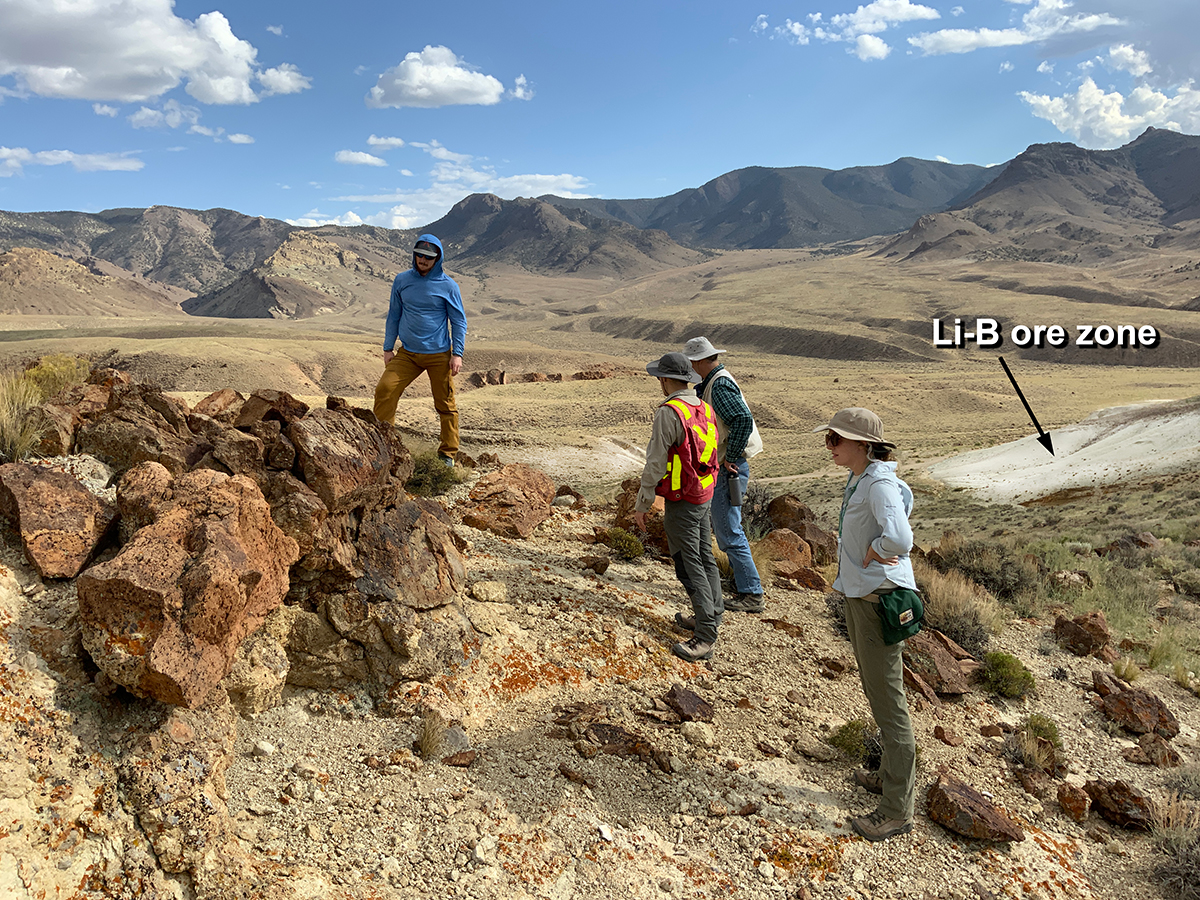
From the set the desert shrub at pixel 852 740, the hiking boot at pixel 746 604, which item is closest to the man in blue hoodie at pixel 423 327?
the hiking boot at pixel 746 604

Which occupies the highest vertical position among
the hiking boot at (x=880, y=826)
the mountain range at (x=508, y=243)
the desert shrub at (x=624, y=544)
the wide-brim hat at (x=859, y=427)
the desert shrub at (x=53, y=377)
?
the mountain range at (x=508, y=243)

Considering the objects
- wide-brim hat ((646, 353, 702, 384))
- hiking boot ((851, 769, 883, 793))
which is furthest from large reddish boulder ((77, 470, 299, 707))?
hiking boot ((851, 769, 883, 793))

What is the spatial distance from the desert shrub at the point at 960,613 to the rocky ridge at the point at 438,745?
2.32 ft

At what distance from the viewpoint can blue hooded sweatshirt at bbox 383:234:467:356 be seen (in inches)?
275

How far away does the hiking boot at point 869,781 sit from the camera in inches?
157

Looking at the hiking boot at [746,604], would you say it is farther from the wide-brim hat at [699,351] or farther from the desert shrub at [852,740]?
the wide-brim hat at [699,351]

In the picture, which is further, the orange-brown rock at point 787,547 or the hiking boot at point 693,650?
the orange-brown rock at point 787,547

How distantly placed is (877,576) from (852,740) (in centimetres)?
141

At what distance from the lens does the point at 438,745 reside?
3674 mm

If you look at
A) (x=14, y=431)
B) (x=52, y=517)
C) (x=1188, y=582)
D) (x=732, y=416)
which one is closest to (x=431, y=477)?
(x=732, y=416)

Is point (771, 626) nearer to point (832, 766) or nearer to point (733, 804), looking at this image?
point (832, 766)

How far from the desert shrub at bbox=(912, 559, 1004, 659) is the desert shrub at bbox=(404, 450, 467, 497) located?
4972 mm

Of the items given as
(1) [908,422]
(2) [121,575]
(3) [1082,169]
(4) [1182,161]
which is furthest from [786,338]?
(4) [1182,161]

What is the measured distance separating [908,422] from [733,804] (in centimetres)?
3095
